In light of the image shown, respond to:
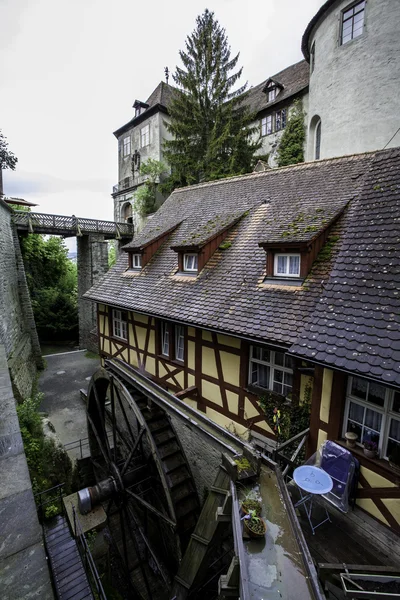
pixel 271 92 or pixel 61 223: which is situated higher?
pixel 271 92

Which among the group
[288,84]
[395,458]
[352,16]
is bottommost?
[395,458]

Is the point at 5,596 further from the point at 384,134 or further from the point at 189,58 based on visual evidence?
the point at 189,58

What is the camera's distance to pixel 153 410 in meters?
6.09

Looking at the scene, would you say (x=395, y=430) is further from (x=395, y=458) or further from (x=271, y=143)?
(x=271, y=143)

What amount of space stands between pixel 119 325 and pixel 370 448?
318 inches

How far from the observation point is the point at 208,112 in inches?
712

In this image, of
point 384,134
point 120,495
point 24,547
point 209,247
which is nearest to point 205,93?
point 384,134

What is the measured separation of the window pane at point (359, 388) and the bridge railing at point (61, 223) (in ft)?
56.4

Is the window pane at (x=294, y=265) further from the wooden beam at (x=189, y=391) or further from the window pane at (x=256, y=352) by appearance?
the wooden beam at (x=189, y=391)

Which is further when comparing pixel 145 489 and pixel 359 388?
pixel 145 489

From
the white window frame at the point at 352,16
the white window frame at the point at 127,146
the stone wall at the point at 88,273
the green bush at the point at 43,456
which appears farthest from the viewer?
the white window frame at the point at 127,146

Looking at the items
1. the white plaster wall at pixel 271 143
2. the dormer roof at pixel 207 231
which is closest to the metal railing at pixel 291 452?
the dormer roof at pixel 207 231

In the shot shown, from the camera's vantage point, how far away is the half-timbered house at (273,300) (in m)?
4.19

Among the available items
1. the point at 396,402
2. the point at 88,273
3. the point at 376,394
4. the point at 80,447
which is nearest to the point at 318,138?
the point at 376,394
